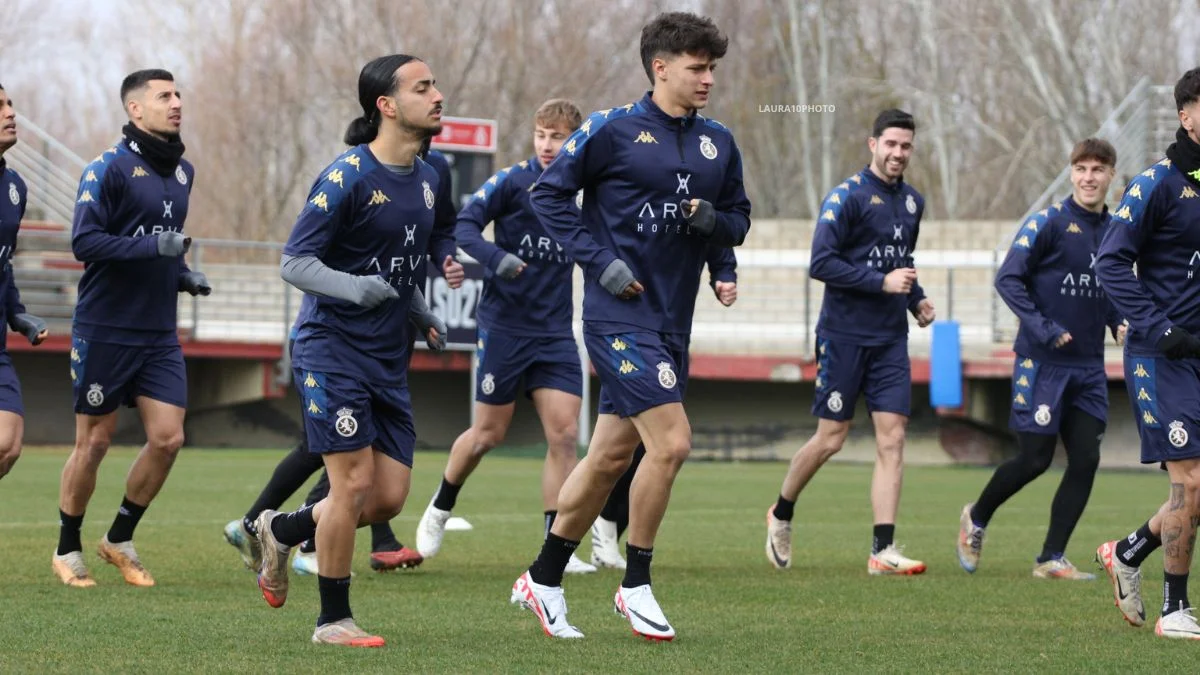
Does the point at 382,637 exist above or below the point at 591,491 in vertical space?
below

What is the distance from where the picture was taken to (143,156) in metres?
8.76

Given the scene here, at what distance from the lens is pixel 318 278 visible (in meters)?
6.38

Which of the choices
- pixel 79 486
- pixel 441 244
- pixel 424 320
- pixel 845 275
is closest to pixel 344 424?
pixel 424 320

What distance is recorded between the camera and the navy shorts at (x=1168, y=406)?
718 centimetres

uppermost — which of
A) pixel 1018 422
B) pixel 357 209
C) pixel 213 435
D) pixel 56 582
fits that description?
pixel 357 209

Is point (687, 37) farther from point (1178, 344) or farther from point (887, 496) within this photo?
point (887, 496)

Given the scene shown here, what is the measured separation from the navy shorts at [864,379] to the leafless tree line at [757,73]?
24.7 meters

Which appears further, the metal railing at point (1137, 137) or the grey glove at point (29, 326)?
the metal railing at point (1137, 137)

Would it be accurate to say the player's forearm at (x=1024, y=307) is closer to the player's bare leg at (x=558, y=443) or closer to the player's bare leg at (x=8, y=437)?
the player's bare leg at (x=558, y=443)

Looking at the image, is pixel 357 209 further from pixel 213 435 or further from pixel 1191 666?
pixel 213 435

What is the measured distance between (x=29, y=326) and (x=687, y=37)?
3.59 metres

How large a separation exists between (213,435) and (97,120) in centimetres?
2685

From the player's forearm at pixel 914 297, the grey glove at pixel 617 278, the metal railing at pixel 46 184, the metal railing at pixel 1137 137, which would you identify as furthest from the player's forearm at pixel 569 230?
the metal railing at pixel 46 184

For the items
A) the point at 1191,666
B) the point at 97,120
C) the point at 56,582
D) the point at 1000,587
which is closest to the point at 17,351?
the point at 56,582
